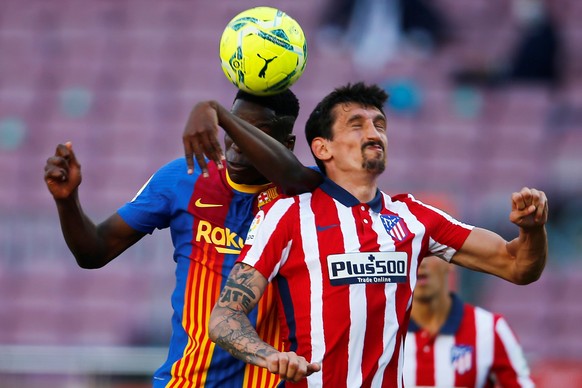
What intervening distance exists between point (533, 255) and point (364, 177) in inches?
29.3

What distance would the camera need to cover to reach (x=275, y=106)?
15.2 ft

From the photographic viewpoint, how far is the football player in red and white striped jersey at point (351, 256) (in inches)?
162

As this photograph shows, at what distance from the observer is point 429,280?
616 cm

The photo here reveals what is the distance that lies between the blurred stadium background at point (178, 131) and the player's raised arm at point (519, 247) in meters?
5.85

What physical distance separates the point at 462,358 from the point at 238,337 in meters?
2.50

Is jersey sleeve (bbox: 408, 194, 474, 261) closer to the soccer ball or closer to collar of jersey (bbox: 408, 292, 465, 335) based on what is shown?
the soccer ball

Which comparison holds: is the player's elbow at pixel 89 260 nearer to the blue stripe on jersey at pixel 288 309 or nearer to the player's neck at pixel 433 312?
the blue stripe on jersey at pixel 288 309

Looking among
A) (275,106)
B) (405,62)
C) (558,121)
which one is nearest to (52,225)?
(405,62)

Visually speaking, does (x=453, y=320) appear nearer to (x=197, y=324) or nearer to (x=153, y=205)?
(x=197, y=324)

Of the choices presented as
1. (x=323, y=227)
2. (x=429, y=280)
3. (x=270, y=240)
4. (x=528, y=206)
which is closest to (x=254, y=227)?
(x=270, y=240)

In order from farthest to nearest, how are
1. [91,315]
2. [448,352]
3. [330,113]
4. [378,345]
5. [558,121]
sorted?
[558,121], [91,315], [448,352], [330,113], [378,345]

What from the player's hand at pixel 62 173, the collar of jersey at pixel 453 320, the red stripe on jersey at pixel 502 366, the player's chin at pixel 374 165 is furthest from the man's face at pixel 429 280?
the player's hand at pixel 62 173

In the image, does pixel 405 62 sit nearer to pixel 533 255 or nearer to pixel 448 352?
pixel 448 352

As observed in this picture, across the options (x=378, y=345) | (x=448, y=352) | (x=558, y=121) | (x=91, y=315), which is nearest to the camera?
(x=378, y=345)
